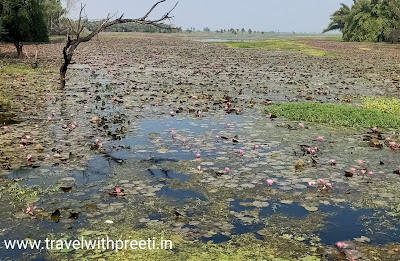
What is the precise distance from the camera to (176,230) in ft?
17.1

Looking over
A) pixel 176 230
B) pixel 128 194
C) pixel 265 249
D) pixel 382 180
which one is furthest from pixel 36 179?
pixel 382 180

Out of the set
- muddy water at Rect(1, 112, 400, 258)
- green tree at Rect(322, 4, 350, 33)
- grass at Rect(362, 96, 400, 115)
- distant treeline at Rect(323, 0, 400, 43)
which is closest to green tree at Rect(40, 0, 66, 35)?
grass at Rect(362, 96, 400, 115)

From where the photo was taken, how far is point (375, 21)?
66438 mm

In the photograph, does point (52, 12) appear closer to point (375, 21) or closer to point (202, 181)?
point (375, 21)

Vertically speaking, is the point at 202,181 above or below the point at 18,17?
below

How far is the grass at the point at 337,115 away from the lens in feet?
37.3

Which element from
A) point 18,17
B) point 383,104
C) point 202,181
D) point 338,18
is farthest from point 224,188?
point 338,18

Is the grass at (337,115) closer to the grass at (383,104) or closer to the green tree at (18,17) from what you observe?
the grass at (383,104)

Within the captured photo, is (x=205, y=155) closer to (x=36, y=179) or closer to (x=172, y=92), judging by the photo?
(x=36, y=179)

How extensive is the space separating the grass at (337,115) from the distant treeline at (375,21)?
186 ft

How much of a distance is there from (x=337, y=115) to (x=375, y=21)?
62.6 metres

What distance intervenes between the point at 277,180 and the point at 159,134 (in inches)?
157

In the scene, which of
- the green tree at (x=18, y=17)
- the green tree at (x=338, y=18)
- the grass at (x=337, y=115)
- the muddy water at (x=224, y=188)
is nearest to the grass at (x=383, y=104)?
the grass at (x=337, y=115)

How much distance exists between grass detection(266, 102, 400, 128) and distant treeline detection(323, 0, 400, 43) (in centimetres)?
5673
